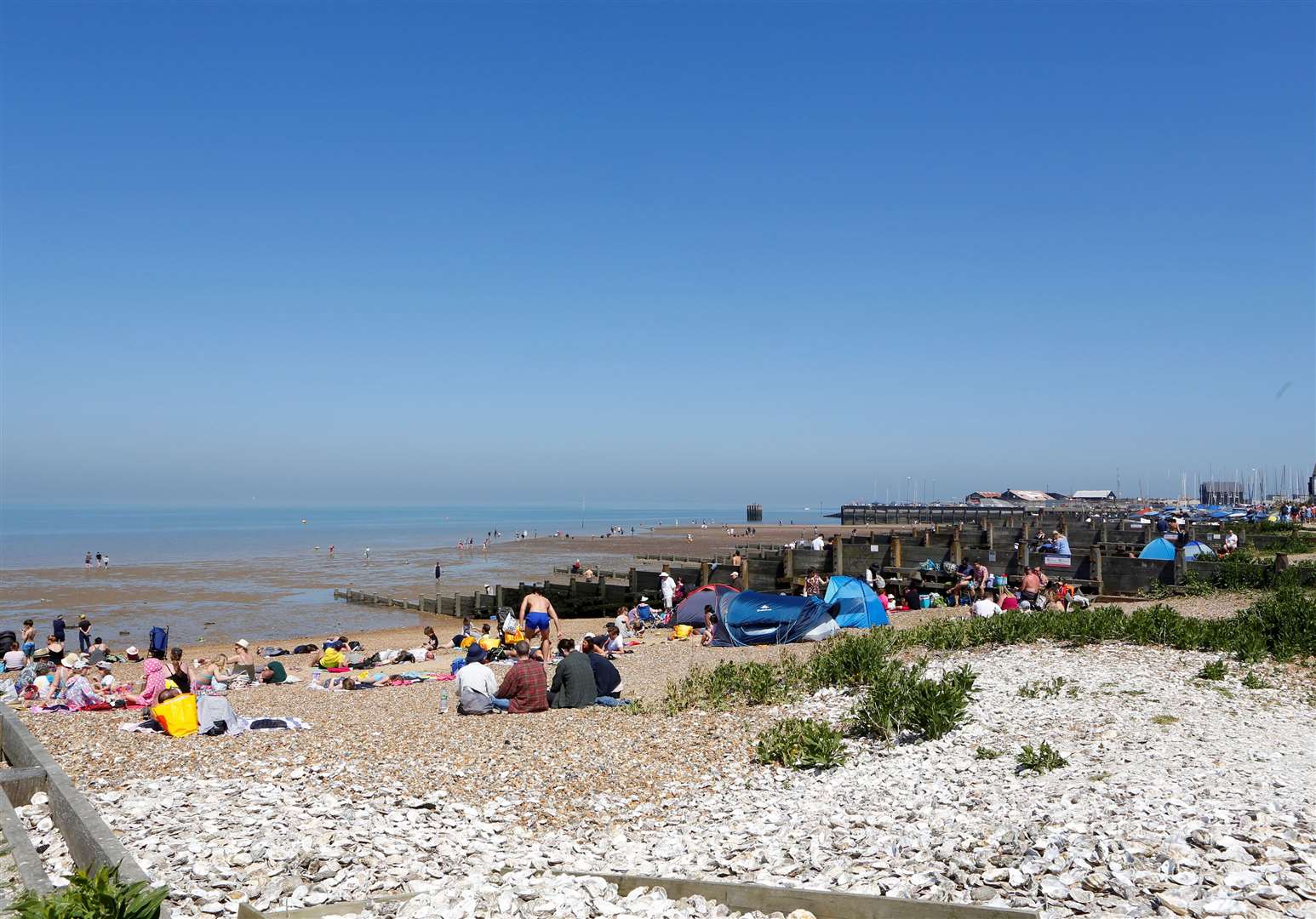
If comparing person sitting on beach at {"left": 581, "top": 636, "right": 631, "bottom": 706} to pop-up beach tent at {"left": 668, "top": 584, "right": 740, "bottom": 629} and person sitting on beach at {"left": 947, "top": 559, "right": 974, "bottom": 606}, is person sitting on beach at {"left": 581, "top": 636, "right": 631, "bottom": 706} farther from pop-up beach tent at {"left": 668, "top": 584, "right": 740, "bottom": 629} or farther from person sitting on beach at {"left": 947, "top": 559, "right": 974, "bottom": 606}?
person sitting on beach at {"left": 947, "top": 559, "right": 974, "bottom": 606}

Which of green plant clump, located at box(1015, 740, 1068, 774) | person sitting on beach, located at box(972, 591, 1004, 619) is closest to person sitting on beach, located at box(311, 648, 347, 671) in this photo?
person sitting on beach, located at box(972, 591, 1004, 619)

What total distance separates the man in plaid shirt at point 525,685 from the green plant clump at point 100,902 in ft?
24.1

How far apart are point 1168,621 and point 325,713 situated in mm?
12423

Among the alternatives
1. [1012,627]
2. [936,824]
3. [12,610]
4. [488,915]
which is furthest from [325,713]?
[12,610]

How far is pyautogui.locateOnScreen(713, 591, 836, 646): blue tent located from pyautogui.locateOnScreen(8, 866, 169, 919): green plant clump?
1462 centimetres

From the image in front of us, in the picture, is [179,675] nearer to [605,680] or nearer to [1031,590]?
[605,680]

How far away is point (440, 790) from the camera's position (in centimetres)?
895

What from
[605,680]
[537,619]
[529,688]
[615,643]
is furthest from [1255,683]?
[615,643]

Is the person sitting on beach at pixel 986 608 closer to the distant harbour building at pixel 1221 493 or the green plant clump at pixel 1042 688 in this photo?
the green plant clump at pixel 1042 688

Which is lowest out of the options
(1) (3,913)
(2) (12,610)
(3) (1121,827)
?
(2) (12,610)

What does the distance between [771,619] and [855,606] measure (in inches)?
87.9

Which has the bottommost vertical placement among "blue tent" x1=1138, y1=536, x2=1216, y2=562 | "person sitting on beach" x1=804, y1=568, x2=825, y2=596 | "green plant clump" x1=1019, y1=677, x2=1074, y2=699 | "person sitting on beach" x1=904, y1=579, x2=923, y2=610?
"person sitting on beach" x1=904, y1=579, x2=923, y2=610

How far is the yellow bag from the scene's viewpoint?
37.6 ft

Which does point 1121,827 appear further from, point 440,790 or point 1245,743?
point 440,790
